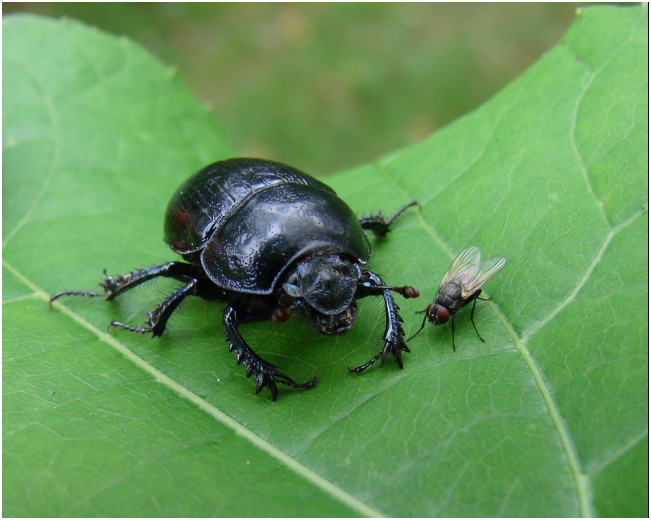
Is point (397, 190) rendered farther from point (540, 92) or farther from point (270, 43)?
point (270, 43)

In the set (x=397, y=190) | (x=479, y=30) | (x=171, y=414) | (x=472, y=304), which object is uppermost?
(x=479, y=30)

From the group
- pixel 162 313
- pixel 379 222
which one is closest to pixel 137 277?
pixel 162 313

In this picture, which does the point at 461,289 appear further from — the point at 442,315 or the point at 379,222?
the point at 379,222

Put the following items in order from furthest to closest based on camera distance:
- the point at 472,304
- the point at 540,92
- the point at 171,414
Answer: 1. the point at 540,92
2. the point at 472,304
3. the point at 171,414

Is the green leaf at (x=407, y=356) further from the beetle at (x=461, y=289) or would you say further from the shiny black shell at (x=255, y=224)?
the shiny black shell at (x=255, y=224)

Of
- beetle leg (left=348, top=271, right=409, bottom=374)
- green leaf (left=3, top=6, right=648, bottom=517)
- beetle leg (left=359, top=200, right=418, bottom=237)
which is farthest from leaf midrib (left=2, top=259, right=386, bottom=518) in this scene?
beetle leg (left=359, top=200, right=418, bottom=237)

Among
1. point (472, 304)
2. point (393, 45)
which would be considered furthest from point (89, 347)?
point (393, 45)
